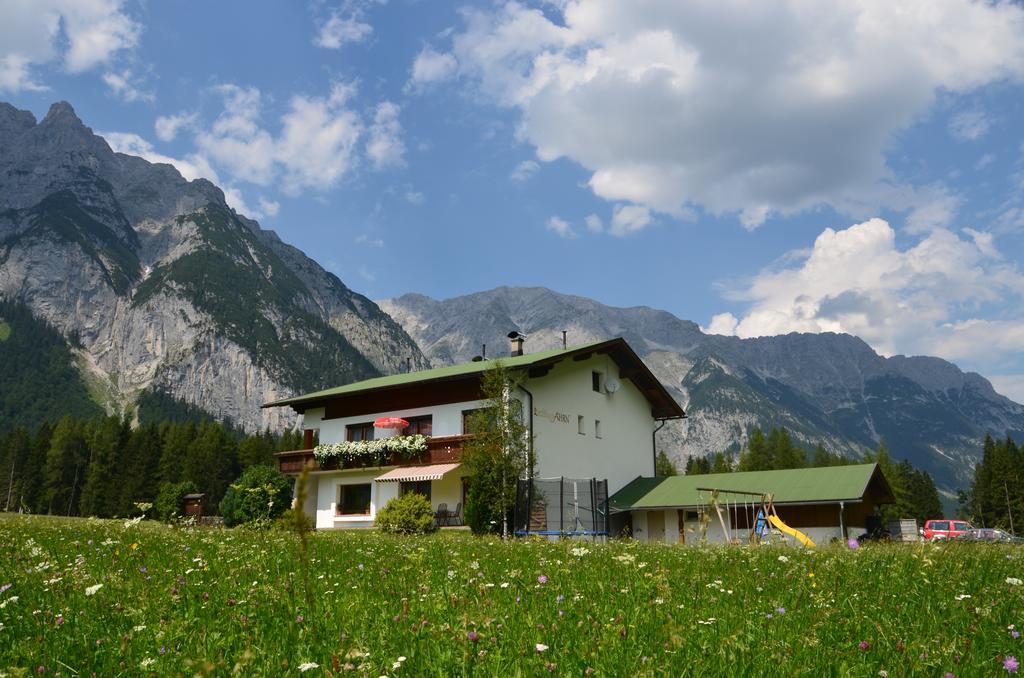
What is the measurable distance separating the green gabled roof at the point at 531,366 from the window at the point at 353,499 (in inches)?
191

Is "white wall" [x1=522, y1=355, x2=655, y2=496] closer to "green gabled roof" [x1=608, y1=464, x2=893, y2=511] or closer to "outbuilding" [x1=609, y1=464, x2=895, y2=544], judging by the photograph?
"green gabled roof" [x1=608, y1=464, x2=893, y2=511]

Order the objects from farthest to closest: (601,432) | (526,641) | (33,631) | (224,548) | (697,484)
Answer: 1. (601,432)
2. (697,484)
3. (224,548)
4. (33,631)
5. (526,641)

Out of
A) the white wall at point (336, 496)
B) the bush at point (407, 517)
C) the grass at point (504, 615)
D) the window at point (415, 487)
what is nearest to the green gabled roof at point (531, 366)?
the white wall at point (336, 496)

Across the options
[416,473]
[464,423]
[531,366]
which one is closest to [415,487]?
[416,473]

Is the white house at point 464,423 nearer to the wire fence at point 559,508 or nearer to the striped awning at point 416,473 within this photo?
the striped awning at point 416,473

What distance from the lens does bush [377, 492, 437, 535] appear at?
2766cm

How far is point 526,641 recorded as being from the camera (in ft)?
12.7

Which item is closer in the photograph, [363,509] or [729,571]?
[729,571]

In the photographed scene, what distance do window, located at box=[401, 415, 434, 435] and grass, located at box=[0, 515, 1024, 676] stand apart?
2613 centimetres

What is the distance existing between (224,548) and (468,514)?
19.1 metres

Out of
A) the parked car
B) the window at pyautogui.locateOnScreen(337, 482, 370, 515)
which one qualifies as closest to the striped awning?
the window at pyautogui.locateOnScreen(337, 482, 370, 515)

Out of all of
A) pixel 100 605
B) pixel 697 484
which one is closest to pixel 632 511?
pixel 697 484

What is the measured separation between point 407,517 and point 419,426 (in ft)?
24.1

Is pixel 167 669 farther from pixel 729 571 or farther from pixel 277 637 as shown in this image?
pixel 729 571
